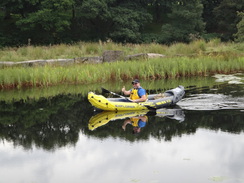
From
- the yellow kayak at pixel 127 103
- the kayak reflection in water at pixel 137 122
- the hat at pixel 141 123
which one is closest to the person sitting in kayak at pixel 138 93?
the yellow kayak at pixel 127 103

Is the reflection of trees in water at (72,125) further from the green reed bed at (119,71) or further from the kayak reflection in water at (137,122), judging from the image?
the green reed bed at (119,71)

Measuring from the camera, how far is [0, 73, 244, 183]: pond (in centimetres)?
741

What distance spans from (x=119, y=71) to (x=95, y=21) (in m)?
22.5

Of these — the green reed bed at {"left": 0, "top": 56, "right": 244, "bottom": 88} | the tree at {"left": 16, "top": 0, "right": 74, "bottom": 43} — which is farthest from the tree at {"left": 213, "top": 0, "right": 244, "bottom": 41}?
the green reed bed at {"left": 0, "top": 56, "right": 244, "bottom": 88}

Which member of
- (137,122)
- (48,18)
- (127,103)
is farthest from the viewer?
(48,18)

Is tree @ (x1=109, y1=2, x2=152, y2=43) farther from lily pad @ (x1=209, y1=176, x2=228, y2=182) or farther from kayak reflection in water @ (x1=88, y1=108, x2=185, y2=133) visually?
lily pad @ (x1=209, y1=176, x2=228, y2=182)

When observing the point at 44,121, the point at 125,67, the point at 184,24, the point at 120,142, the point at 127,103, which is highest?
the point at 184,24

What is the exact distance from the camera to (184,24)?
39.4 meters

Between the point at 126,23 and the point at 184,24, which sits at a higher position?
the point at 126,23

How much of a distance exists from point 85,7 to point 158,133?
27315mm

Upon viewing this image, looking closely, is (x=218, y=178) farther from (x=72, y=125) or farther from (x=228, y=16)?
(x=228, y=16)

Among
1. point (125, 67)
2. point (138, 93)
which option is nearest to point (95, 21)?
point (125, 67)

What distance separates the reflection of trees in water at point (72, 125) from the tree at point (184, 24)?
1048 inches

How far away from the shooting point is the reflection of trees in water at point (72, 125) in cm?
984
